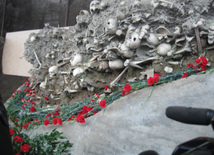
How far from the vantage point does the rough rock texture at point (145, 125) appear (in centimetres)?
127

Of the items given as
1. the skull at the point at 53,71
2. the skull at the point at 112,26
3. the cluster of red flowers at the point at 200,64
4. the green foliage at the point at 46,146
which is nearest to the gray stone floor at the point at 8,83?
the skull at the point at 53,71

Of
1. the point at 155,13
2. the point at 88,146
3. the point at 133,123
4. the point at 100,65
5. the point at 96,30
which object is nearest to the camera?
the point at 133,123

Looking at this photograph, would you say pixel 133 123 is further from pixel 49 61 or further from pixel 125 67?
pixel 49 61

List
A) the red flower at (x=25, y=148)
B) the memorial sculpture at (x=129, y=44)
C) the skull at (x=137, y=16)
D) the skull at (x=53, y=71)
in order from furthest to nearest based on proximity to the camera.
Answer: the skull at (x=53, y=71) → the skull at (x=137, y=16) → the memorial sculpture at (x=129, y=44) → the red flower at (x=25, y=148)

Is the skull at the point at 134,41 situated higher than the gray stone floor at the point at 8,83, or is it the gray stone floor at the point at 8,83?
the skull at the point at 134,41

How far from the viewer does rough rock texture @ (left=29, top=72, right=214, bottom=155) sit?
1.27m

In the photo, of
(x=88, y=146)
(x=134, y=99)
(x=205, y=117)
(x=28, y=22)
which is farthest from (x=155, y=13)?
(x=28, y=22)

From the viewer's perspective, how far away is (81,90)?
8.25 feet

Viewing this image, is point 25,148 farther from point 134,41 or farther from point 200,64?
point 200,64

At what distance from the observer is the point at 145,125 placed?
1.42 m

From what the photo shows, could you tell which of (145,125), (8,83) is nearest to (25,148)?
(145,125)

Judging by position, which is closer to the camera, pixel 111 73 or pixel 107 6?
pixel 111 73

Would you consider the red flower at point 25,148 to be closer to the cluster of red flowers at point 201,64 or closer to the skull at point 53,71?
the cluster of red flowers at point 201,64

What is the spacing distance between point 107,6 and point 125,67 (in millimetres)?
893
